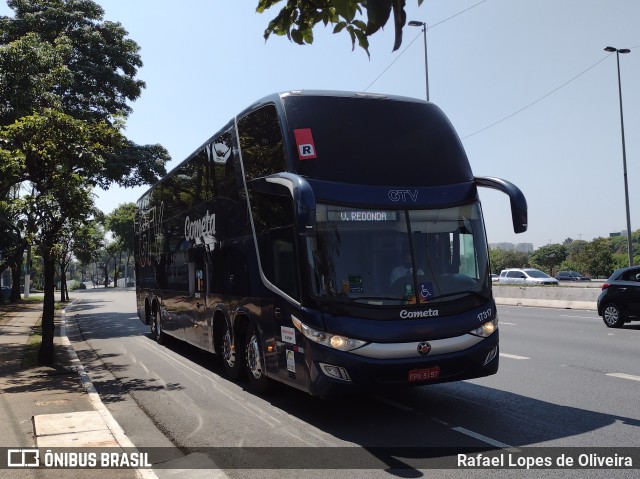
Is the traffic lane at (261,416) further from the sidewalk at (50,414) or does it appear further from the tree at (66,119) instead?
the tree at (66,119)

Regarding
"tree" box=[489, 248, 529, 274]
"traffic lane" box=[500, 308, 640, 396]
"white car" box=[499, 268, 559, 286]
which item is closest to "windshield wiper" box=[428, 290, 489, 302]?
"traffic lane" box=[500, 308, 640, 396]

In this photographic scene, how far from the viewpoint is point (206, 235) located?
418 inches

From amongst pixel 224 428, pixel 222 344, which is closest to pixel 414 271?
pixel 224 428

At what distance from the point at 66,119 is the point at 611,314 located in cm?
1413

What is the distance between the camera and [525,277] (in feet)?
129

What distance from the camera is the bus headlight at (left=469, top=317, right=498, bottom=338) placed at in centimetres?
688

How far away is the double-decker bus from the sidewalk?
2.20m

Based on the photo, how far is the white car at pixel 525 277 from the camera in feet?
126

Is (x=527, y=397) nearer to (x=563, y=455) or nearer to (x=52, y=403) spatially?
(x=563, y=455)

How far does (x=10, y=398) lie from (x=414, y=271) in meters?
6.01

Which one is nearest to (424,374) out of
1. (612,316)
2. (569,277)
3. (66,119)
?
(66,119)

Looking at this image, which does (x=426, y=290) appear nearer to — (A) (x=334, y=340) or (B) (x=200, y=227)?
(A) (x=334, y=340)

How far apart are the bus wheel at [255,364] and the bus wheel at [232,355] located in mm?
376

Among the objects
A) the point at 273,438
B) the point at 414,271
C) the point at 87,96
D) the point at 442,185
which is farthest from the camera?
the point at 87,96
